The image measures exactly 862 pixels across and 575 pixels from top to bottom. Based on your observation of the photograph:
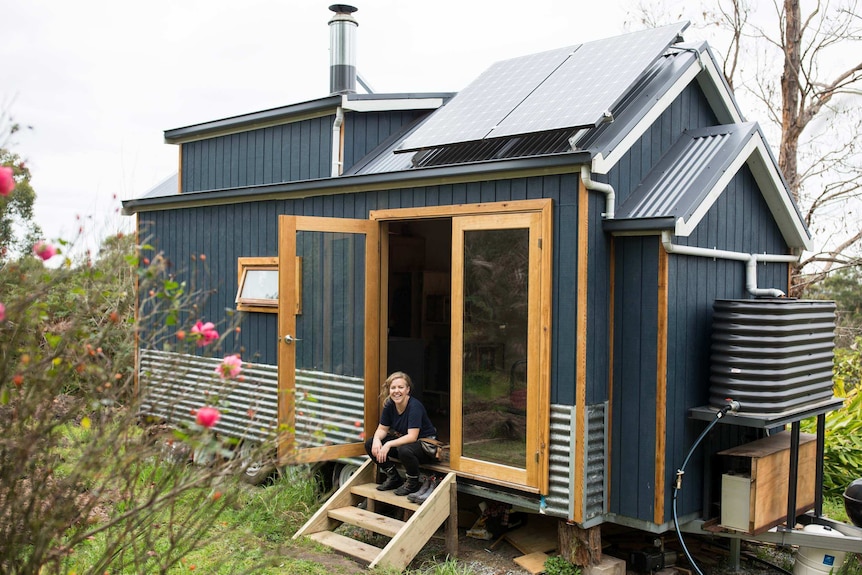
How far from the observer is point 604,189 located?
587 centimetres

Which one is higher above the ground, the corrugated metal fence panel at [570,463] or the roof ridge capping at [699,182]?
the roof ridge capping at [699,182]

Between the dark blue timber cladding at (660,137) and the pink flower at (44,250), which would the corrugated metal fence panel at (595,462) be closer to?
the dark blue timber cladding at (660,137)

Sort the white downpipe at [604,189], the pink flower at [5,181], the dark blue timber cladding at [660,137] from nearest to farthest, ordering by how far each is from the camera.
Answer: the pink flower at [5,181], the white downpipe at [604,189], the dark blue timber cladding at [660,137]

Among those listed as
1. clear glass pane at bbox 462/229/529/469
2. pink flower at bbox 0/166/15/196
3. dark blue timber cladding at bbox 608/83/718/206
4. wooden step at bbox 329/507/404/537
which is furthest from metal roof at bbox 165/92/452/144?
pink flower at bbox 0/166/15/196

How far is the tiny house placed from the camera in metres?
5.87

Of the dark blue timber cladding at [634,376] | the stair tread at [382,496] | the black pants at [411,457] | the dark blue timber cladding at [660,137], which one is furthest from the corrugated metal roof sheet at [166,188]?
the dark blue timber cladding at [634,376]

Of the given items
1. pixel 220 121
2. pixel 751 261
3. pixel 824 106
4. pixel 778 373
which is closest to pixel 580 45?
pixel 751 261

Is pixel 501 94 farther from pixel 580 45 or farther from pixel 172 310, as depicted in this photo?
pixel 172 310

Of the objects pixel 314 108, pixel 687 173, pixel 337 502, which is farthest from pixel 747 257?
pixel 314 108

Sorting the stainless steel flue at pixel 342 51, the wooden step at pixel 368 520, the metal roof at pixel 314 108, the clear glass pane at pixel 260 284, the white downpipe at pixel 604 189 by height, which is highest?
the stainless steel flue at pixel 342 51

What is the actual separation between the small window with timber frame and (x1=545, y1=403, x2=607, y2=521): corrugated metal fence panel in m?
3.63

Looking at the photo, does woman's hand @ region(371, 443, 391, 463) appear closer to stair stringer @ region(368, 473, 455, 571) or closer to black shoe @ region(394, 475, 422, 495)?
black shoe @ region(394, 475, 422, 495)

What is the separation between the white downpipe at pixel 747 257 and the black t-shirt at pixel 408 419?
2.38m

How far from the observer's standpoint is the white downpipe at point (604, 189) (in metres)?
5.71
